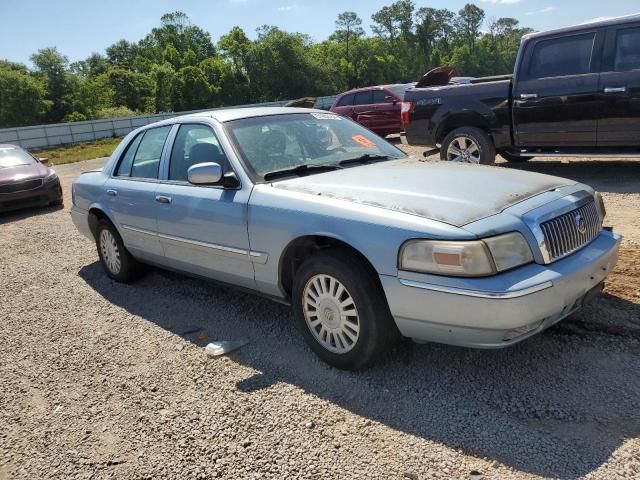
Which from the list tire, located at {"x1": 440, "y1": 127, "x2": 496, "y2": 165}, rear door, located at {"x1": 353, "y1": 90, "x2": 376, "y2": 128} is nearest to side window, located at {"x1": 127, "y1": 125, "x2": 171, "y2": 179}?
tire, located at {"x1": 440, "y1": 127, "x2": 496, "y2": 165}

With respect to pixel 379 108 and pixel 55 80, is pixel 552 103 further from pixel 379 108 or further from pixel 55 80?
pixel 55 80

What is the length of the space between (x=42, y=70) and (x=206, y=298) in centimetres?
7707

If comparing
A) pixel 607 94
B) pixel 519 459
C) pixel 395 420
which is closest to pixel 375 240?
pixel 395 420

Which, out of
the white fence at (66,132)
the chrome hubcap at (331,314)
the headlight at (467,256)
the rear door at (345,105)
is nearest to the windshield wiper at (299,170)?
the chrome hubcap at (331,314)

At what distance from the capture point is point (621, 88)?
23.6ft

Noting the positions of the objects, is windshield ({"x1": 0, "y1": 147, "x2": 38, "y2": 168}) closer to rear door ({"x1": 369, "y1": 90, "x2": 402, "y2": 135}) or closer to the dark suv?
the dark suv

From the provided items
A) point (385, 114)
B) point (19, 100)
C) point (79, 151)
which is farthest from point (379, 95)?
point (19, 100)

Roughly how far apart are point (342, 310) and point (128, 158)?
3136 mm

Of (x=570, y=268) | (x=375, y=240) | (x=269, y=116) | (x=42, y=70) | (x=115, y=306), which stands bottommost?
(x=115, y=306)

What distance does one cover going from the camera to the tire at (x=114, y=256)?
5438 mm

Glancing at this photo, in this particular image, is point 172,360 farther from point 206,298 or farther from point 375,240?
point 375,240

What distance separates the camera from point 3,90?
6097 centimetres

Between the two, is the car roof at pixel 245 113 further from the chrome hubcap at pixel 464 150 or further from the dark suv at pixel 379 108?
the dark suv at pixel 379 108

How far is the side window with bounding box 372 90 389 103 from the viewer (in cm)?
1572
